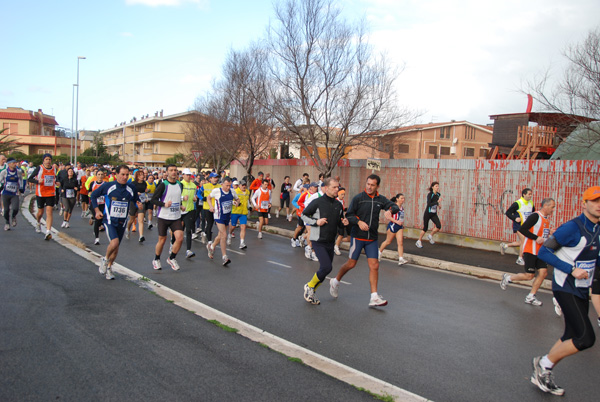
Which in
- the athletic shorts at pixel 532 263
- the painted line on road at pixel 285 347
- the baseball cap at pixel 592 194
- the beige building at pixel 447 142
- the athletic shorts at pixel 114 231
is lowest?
the painted line on road at pixel 285 347

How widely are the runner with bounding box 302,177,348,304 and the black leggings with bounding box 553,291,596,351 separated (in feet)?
11.2

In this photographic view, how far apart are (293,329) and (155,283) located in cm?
301

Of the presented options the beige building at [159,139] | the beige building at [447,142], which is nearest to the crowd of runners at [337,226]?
the beige building at [447,142]

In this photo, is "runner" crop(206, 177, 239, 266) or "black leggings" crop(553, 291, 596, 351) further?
"runner" crop(206, 177, 239, 266)

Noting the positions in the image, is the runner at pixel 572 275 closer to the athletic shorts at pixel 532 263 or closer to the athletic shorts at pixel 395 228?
the athletic shorts at pixel 532 263

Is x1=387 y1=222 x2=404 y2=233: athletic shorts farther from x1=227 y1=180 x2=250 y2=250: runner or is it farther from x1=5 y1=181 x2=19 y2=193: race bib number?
x1=5 y1=181 x2=19 y2=193: race bib number

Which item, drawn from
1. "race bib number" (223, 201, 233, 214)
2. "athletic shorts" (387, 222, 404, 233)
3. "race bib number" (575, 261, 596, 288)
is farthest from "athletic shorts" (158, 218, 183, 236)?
"race bib number" (575, 261, 596, 288)

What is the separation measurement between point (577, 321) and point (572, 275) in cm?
41

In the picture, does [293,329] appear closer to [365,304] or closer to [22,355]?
[365,304]

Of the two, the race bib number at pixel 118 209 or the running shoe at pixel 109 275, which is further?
the race bib number at pixel 118 209

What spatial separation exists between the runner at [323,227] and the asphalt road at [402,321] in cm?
37

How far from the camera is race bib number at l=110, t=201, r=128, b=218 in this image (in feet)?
27.6

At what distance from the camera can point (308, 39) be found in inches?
695

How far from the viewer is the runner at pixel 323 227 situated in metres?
7.36
